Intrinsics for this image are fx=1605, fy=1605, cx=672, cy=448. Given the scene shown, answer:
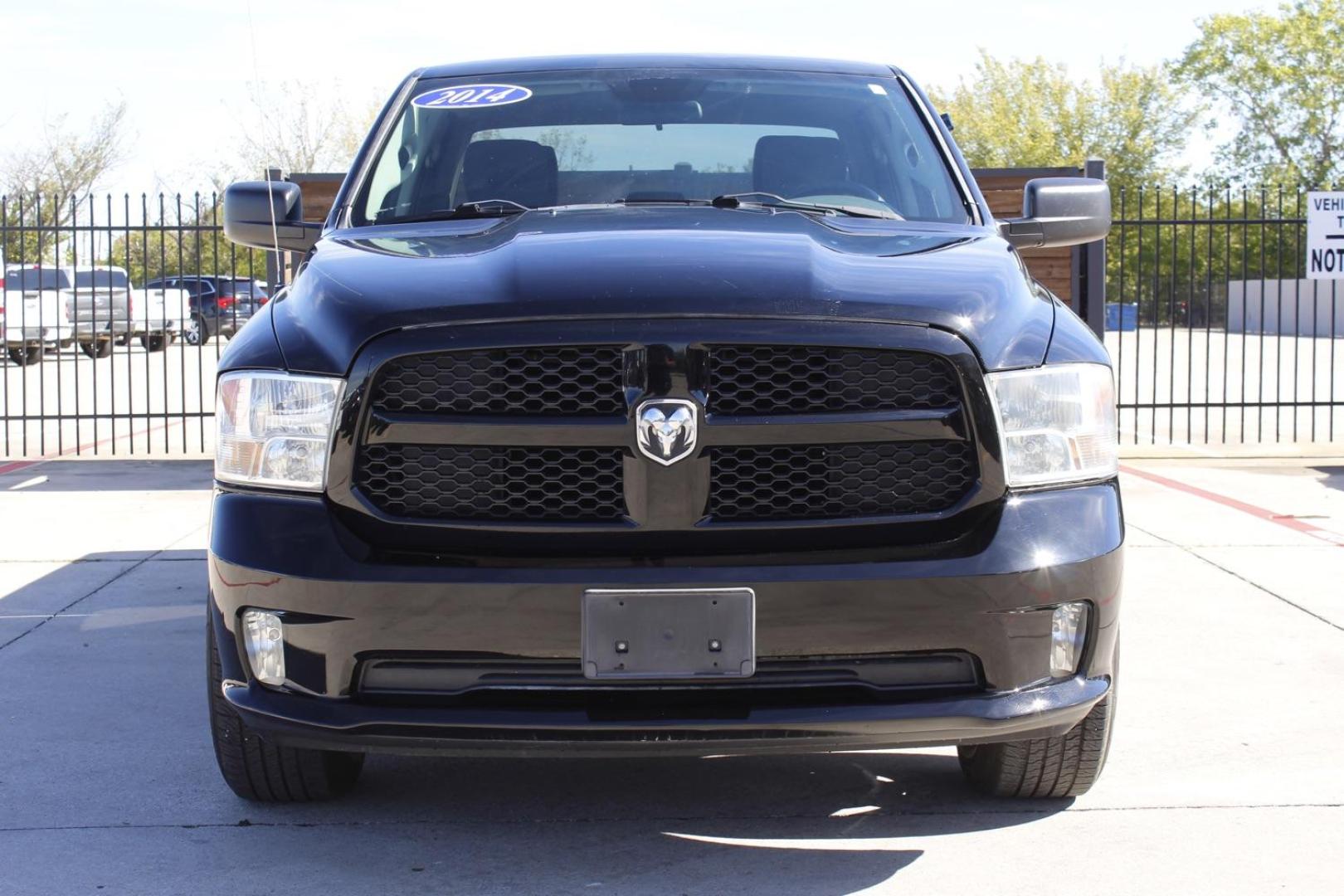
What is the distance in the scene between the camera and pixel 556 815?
12.6 feet

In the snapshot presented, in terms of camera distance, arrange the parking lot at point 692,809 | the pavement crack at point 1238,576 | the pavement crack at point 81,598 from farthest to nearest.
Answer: the pavement crack at point 1238,576
the pavement crack at point 81,598
the parking lot at point 692,809

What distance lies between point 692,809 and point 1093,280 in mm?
8635

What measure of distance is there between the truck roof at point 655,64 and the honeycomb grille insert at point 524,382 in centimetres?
201

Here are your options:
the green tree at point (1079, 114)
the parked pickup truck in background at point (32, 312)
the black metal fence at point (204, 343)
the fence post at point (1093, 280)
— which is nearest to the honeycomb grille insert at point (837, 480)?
the black metal fence at point (204, 343)

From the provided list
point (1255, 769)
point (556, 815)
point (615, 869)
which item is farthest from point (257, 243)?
point (1255, 769)

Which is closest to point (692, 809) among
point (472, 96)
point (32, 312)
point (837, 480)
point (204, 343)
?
point (837, 480)

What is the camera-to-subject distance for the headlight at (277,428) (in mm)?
3178

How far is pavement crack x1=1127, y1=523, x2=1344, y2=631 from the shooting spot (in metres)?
6.12

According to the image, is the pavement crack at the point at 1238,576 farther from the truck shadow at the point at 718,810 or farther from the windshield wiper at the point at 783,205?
the windshield wiper at the point at 783,205

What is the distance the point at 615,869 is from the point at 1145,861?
1.16 m

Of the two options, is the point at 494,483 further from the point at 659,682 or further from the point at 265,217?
the point at 265,217

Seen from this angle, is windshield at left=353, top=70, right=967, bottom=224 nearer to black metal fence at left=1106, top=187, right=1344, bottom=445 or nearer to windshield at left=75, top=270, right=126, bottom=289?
black metal fence at left=1106, top=187, right=1344, bottom=445

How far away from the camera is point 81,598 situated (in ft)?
22.2

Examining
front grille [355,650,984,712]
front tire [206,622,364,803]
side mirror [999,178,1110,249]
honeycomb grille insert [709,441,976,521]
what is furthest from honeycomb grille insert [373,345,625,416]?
side mirror [999,178,1110,249]
